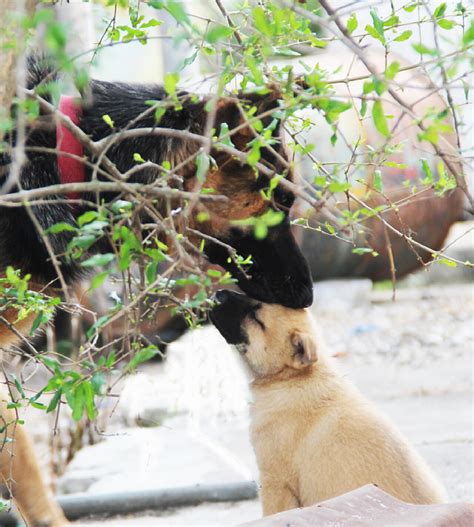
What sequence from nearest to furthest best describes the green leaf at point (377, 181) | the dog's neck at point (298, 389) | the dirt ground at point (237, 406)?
the green leaf at point (377, 181)
the dog's neck at point (298, 389)
the dirt ground at point (237, 406)

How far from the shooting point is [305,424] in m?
3.86

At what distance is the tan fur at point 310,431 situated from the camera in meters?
3.53

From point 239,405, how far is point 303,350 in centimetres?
260

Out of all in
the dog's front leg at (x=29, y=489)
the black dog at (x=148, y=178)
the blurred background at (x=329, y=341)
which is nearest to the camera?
Result: the blurred background at (x=329, y=341)

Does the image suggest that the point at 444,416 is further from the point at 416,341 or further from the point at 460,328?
the point at 460,328

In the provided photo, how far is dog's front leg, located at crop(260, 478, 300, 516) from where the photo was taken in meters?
3.76

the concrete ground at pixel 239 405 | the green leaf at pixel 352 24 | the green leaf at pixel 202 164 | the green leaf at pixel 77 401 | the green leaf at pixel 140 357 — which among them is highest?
the green leaf at pixel 352 24

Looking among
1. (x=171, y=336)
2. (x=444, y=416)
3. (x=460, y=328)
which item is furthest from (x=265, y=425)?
(x=460, y=328)

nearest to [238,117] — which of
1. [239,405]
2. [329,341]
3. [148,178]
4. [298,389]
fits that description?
[148,178]

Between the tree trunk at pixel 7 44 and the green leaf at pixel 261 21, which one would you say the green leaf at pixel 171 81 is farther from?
the tree trunk at pixel 7 44

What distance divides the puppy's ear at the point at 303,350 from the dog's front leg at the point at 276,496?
0.53 meters

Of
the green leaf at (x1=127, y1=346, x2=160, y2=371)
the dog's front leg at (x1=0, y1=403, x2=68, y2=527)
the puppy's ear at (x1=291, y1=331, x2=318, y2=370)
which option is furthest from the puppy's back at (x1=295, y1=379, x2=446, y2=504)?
the green leaf at (x1=127, y1=346, x2=160, y2=371)

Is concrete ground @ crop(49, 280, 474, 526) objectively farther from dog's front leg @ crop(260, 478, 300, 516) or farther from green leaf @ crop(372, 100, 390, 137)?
green leaf @ crop(372, 100, 390, 137)

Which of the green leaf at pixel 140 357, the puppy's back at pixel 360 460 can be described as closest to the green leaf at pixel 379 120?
the green leaf at pixel 140 357
